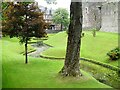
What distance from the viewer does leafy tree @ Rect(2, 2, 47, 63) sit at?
21.9 m

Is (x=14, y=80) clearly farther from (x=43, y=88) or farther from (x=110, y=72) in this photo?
(x=110, y=72)

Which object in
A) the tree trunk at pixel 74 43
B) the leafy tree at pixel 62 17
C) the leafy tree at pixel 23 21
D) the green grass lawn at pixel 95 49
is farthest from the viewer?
the leafy tree at pixel 62 17

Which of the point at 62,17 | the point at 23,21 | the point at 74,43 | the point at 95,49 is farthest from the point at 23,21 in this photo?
the point at 62,17

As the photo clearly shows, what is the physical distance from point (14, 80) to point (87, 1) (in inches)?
1657

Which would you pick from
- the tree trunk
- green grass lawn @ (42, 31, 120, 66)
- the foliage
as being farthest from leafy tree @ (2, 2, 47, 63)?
green grass lawn @ (42, 31, 120, 66)

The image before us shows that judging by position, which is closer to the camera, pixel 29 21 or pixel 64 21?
pixel 29 21

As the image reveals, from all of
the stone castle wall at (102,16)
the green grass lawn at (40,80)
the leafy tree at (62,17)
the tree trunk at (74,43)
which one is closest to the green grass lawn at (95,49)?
the stone castle wall at (102,16)

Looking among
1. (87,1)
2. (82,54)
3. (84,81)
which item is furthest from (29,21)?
(87,1)

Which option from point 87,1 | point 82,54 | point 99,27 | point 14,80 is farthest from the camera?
point 87,1

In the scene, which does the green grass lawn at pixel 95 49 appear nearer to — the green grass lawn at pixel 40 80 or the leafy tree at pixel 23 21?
the leafy tree at pixel 23 21

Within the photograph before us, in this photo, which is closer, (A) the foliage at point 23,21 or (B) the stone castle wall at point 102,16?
(A) the foliage at point 23,21

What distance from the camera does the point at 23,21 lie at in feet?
71.9

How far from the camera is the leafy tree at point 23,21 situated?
2188 centimetres

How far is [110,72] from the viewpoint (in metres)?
21.7
